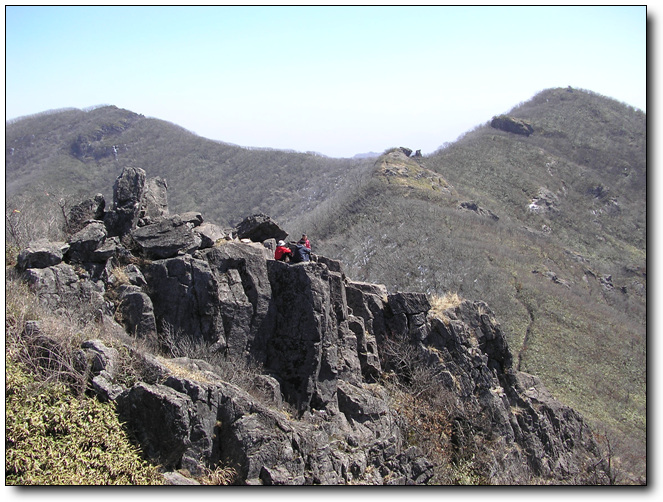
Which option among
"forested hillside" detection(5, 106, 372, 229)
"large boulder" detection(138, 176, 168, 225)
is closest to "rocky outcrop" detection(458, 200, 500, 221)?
"forested hillside" detection(5, 106, 372, 229)

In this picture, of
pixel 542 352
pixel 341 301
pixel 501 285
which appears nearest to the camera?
pixel 341 301

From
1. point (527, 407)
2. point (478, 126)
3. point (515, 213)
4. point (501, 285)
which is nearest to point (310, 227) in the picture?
point (501, 285)

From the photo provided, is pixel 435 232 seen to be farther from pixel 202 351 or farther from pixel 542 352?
pixel 202 351

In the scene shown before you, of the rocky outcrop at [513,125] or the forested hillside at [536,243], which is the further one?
the rocky outcrop at [513,125]

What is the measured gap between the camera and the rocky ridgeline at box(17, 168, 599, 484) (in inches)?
480

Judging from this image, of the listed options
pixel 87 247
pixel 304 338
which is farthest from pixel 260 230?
pixel 87 247

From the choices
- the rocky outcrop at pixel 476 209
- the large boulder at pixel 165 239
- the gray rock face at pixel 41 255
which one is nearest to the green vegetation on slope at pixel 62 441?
the gray rock face at pixel 41 255

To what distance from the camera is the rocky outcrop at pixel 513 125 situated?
124713mm

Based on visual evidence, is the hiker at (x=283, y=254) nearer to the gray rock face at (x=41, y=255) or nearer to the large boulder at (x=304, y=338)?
the large boulder at (x=304, y=338)

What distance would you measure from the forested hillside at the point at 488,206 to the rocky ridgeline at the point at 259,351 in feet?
13.0

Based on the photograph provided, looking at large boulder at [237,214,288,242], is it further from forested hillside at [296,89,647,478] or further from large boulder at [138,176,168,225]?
forested hillside at [296,89,647,478]

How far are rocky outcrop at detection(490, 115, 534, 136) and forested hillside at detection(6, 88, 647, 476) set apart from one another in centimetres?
79

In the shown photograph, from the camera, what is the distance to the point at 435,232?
65.6 metres

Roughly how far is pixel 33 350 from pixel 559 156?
386 ft
